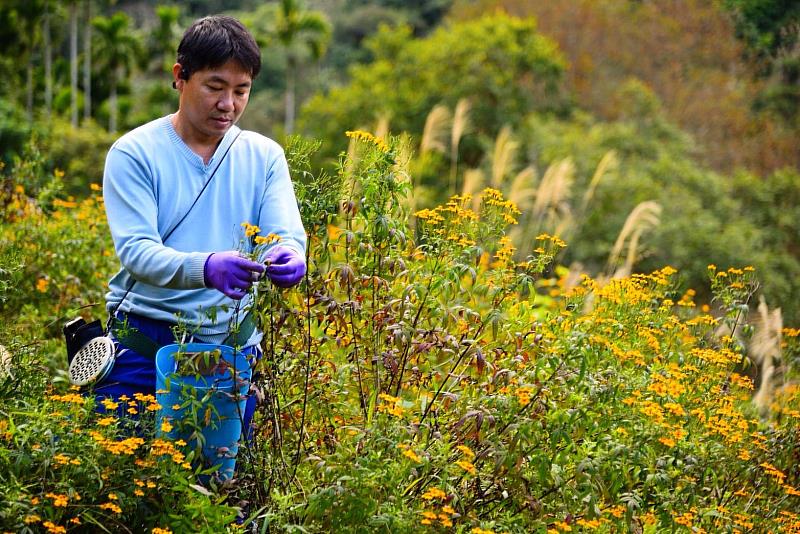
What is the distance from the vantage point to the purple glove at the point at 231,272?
290 cm

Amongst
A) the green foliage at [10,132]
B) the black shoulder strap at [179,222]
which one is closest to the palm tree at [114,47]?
the green foliage at [10,132]

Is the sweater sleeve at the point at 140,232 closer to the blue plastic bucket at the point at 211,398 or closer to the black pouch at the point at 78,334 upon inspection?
the blue plastic bucket at the point at 211,398

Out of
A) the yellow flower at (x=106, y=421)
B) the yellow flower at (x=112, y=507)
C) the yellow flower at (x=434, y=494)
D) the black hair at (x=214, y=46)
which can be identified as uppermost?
the black hair at (x=214, y=46)

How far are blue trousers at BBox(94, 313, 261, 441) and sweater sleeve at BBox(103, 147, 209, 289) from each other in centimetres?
26

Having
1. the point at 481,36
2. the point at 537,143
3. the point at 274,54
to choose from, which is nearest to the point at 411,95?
the point at 481,36

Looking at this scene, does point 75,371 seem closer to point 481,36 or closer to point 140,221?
point 140,221

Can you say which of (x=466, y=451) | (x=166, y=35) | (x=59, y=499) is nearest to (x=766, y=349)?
(x=466, y=451)

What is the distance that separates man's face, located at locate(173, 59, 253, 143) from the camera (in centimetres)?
322

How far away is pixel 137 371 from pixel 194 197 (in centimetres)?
56

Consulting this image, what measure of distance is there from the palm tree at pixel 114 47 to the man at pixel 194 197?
90.6 feet

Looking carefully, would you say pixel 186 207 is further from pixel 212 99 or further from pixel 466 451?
pixel 466 451

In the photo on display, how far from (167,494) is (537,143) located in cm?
1477

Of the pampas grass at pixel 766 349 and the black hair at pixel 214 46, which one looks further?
the pampas grass at pixel 766 349

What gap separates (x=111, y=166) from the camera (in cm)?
319
